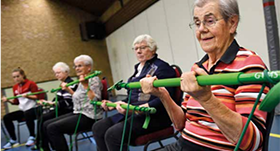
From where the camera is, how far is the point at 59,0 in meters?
7.43

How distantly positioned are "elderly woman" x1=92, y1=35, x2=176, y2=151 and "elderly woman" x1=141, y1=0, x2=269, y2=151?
0.49m

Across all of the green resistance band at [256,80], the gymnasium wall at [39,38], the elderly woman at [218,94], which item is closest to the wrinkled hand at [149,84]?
the elderly woman at [218,94]

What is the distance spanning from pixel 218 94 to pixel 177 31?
3.73 m

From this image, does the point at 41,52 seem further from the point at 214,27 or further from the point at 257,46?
the point at 214,27

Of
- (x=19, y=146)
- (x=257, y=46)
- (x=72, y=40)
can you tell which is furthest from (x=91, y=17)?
(x=257, y=46)

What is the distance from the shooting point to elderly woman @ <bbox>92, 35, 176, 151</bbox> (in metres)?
1.49

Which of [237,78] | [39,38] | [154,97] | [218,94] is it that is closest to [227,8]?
[218,94]

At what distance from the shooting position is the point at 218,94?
31.4 inches

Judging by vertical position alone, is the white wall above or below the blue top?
above

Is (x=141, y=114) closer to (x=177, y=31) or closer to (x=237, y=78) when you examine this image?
(x=237, y=78)

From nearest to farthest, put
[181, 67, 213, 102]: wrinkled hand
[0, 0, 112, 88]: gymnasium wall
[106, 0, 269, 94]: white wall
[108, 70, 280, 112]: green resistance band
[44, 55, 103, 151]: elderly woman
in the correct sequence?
[108, 70, 280, 112]: green resistance band < [181, 67, 213, 102]: wrinkled hand < [44, 55, 103, 151]: elderly woman < [106, 0, 269, 94]: white wall < [0, 0, 112, 88]: gymnasium wall

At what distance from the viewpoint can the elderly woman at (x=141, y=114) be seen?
4.88 ft

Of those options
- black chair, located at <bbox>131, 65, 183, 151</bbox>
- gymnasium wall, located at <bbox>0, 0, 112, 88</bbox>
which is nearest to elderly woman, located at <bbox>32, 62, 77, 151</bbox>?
black chair, located at <bbox>131, 65, 183, 151</bbox>

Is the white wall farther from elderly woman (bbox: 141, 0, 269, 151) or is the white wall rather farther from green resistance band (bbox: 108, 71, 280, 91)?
green resistance band (bbox: 108, 71, 280, 91)
